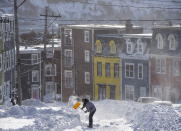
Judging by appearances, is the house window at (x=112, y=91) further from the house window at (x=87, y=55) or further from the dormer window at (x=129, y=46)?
the house window at (x=87, y=55)

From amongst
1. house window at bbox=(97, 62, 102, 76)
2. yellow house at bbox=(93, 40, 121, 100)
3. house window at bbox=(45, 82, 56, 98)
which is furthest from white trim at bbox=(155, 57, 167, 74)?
house window at bbox=(45, 82, 56, 98)

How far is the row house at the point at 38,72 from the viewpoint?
7244 cm

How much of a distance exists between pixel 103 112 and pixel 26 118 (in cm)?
873

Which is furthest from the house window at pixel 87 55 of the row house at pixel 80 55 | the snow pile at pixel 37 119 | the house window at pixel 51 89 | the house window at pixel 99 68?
the snow pile at pixel 37 119

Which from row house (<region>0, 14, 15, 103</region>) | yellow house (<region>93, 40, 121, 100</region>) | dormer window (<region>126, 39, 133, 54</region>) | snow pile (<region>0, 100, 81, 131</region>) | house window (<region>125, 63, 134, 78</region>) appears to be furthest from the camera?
yellow house (<region>93, 40, 121, 100</region>)

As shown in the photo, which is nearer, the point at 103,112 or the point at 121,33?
the point at 103,112

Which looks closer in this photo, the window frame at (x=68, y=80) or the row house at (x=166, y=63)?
the row house at (x=166, y=63)

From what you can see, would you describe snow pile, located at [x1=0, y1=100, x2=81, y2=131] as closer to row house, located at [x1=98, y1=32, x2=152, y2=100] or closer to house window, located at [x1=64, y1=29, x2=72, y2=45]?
row house, located at [x1=98, y1=32, x2=152, y2=100]

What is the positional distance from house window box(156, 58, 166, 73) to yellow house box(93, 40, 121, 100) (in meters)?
5.78

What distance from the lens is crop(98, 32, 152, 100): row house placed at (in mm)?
62531

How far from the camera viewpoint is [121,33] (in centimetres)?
6969

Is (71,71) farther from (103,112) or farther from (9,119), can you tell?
(9,119)

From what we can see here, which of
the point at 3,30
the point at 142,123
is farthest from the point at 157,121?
the point at 3,30

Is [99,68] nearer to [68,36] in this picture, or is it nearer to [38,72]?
[68,36]
